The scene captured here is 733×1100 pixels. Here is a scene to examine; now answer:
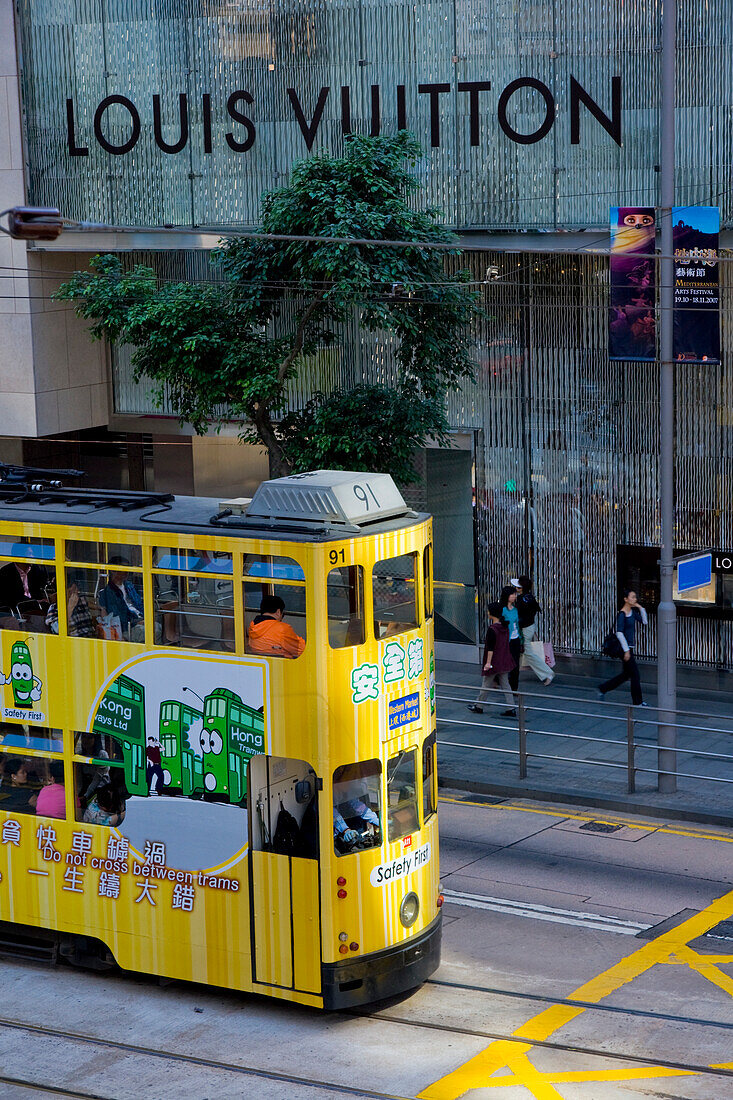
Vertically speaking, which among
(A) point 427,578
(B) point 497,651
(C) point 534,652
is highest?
(A) point 427,578

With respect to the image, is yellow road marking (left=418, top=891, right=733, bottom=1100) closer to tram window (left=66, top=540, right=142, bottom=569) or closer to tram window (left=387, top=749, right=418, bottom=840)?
tram window (left=387, top=749, right=418, bottom=840)

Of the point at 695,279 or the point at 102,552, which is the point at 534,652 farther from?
the point at 102,552

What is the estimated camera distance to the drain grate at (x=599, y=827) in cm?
1471

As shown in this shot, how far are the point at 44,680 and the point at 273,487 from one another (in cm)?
220

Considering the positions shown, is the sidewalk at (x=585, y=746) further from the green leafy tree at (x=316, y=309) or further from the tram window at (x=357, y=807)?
the tram window at (x=357, y=807)

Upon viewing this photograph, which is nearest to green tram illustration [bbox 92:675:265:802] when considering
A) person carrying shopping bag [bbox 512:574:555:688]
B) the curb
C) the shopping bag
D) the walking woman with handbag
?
the curb

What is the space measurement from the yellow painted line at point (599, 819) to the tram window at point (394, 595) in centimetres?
532

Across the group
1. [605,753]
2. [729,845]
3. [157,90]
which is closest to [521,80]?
[157,90]

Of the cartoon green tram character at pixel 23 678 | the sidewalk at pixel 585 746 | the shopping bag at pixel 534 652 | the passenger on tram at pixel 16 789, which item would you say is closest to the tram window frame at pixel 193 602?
the cartoon green tram character at pixel 23 678

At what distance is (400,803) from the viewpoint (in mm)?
10406

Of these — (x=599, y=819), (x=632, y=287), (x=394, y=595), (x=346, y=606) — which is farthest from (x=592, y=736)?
(x=346, y=606)

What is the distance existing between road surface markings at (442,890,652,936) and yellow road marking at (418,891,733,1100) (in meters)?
0.35

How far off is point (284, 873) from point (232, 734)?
97 centimetres

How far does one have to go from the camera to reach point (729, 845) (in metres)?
14.1
